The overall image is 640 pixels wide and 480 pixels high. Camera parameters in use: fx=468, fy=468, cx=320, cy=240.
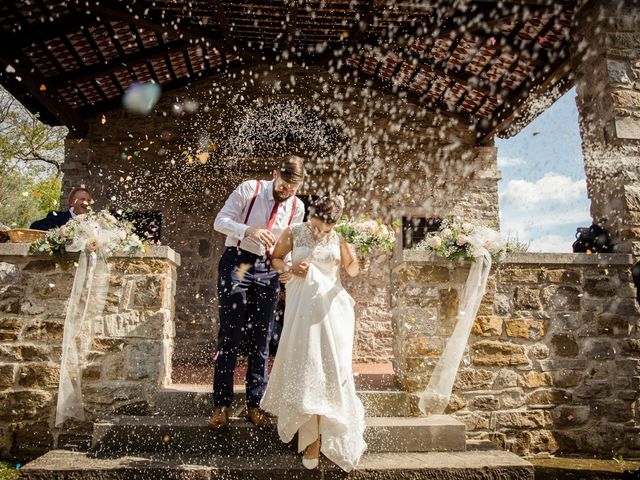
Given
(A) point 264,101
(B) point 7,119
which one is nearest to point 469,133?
(A) point 264,101

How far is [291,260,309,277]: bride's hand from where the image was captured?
3183 millimetres

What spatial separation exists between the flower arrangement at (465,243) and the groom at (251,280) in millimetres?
1435

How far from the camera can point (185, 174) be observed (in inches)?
329

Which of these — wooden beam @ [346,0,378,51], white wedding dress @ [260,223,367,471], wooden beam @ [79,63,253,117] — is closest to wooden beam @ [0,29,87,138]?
wooden beam @ [79,63,253,117]

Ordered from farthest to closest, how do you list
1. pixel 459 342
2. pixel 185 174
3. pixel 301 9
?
pixel 185 174, pixel 301 9, pixel 459 342

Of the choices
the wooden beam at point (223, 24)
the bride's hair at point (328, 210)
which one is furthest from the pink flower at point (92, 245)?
the wooden beam at point (223, 24)

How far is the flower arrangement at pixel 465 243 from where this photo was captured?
415 centimetres

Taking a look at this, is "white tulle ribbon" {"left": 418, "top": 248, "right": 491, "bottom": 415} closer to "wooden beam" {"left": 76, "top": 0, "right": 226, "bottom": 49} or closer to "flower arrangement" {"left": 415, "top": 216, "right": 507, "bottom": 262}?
"flower arrangement" {"left": 415, "top": 216, "right": 507, "bottom": 262}

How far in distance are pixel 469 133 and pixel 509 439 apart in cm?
622

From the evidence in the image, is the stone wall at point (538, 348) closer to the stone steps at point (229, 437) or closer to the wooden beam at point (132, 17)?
the stone steps at point (229, 437)

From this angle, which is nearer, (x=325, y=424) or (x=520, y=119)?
(x=325, y=424)

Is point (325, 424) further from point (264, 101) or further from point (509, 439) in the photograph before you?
point (264, 101)

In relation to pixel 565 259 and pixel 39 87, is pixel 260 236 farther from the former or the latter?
pixel 39 87

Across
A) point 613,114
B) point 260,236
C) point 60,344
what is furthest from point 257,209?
point 613,114
